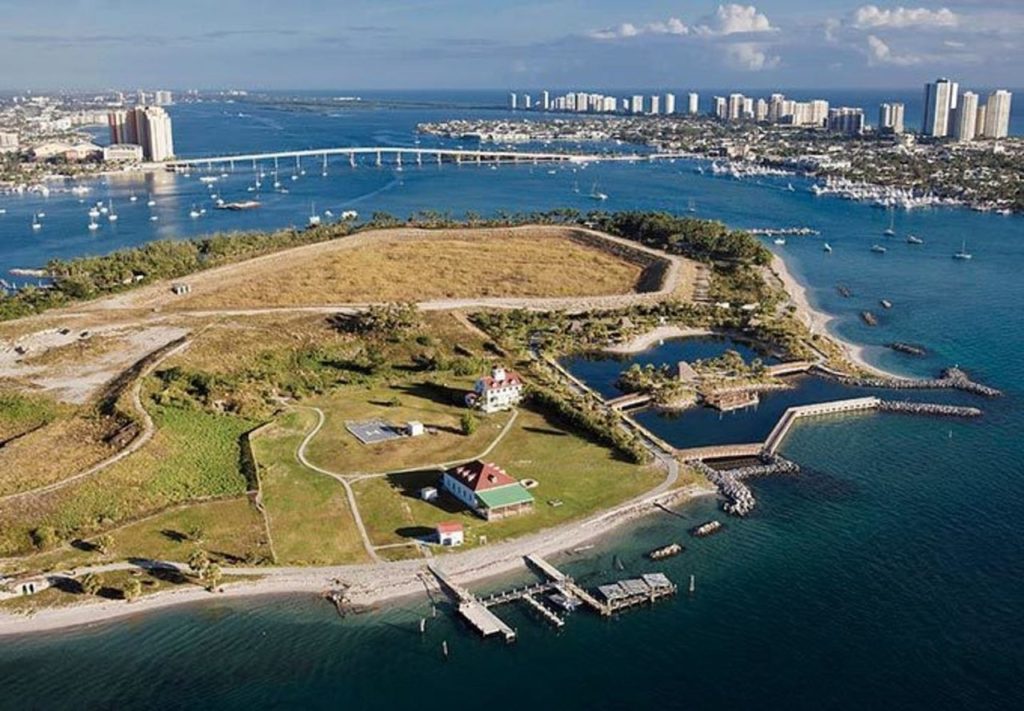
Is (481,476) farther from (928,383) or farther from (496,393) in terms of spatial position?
(928,383)

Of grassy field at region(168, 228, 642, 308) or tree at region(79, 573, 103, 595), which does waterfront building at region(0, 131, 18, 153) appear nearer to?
grassy field at region(168, 228, 642, 308)

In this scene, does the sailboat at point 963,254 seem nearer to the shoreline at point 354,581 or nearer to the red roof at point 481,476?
the red roof at point 481,476

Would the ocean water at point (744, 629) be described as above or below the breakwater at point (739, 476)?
A: below

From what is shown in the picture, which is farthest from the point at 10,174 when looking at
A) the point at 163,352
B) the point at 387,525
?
the point at 387,525

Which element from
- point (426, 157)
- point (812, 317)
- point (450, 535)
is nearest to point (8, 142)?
point (426, 157)

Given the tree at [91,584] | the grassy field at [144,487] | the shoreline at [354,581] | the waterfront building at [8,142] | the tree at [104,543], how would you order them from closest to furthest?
the shoreline at [354,581]
the tree at [91,584]
the tree at [104,543]
the grassy field at [144,487]
the waterfront building at [8,142]

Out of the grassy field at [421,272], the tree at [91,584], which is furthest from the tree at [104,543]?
the grassy field at [421,272]

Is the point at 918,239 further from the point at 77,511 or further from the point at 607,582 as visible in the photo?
the point at 77,511
